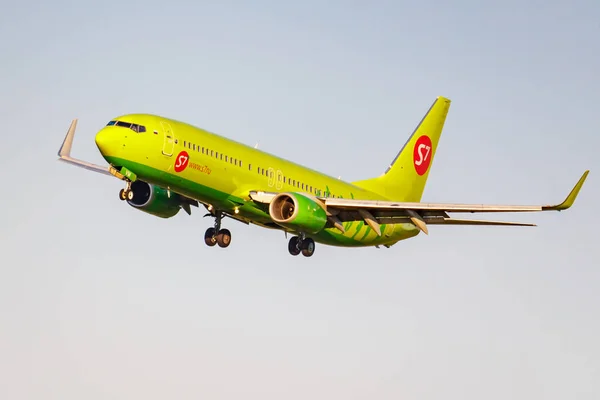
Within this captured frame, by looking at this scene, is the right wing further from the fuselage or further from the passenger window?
the passenger window

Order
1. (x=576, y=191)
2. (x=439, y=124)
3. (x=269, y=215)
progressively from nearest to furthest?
1. (x=576, y=191)
2. (x=269, y=215)
3. (x=439, y=124)

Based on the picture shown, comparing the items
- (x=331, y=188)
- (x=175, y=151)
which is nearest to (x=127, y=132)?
(x=175, y=151)

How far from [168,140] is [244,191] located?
473cm

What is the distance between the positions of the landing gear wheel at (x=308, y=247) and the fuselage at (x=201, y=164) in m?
1.14


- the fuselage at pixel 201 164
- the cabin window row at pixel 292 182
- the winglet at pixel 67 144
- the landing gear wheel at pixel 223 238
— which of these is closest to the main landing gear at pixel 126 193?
the fuselage at pixel 201 164

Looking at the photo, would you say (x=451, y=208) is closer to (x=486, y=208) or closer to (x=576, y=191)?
(x=486, y=208)

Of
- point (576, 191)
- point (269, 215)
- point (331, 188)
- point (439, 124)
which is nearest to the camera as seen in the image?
point (576, 191)

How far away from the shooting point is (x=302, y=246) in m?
56.2

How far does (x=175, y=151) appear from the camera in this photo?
4978cm

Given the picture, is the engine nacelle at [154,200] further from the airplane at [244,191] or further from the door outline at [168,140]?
the door outline at [168,140]

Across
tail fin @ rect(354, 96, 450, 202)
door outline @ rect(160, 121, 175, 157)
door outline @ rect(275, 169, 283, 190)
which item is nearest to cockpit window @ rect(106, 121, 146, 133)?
door outline @ rect(160, 121, 175, 157)

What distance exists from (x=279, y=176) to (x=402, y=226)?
962 cm

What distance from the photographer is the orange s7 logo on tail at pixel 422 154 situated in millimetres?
67938

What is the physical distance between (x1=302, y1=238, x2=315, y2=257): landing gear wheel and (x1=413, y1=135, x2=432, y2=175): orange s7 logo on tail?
13.4m
